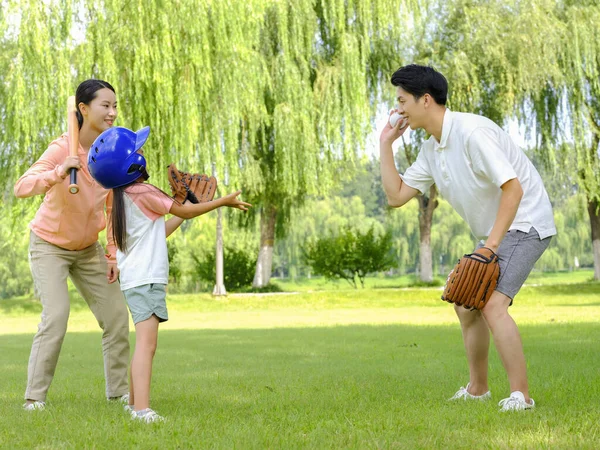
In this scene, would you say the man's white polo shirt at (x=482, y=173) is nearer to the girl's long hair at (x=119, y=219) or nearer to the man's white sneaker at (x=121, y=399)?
the girl's long hair at (x=119, y=219)

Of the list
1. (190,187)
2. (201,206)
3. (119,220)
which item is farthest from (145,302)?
(190,187)

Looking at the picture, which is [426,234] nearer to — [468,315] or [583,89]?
[583,89]

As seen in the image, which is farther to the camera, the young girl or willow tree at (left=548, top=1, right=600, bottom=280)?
willow tree at (left=548, top=1, right=600, bottom=280)

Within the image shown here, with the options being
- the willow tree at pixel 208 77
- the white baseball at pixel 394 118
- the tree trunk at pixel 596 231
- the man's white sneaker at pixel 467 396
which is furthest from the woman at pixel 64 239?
the tree trunk at pixel 596 231

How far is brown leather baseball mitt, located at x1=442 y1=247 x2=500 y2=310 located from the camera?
190 inches

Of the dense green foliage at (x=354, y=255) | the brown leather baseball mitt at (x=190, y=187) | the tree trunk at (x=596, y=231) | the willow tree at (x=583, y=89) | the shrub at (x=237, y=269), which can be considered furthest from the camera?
the dense green foliage at (x=354, y=255)

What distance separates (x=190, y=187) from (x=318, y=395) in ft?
5.50

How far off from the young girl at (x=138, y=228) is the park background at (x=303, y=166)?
0.50 m

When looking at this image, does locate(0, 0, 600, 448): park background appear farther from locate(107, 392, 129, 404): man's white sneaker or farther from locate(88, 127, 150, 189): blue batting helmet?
locate(88, 127, 150, 189): blue batting helmet

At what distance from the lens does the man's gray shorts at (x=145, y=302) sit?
486cm

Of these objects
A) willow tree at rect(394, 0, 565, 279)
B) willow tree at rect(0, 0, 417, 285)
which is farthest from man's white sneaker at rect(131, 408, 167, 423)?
willow tree at rect(394, 0, 565, 279)

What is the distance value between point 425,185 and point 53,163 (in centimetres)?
235

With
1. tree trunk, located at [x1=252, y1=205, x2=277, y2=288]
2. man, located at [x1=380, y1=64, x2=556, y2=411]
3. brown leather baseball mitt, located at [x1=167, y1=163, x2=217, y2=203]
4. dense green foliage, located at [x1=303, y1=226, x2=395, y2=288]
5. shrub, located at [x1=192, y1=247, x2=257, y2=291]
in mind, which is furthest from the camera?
dense green foliage, located at [x1=303, y1=226, x2=395, y2=288]

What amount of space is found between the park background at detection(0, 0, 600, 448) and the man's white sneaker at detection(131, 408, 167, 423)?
0.48ft
